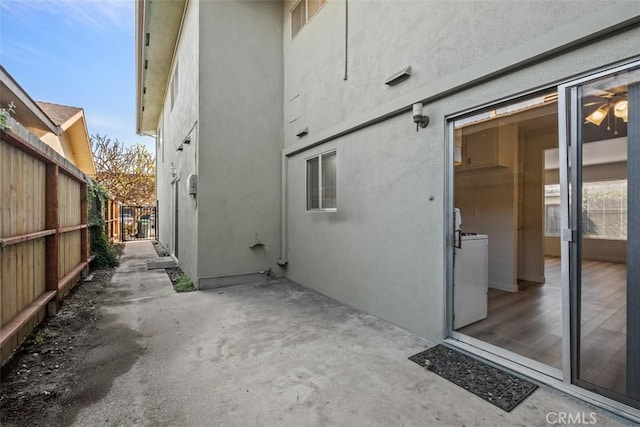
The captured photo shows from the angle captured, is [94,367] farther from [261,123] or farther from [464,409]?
[261,123]

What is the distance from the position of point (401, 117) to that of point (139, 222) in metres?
15.7

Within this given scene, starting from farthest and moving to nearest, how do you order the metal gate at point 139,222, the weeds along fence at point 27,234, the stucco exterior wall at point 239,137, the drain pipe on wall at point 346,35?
the metal gate at point 139,222 < the stucco exterior wall at point 239,137 < the drain pipe on wall at point 346,35 < the weeds along fence at point 27,234

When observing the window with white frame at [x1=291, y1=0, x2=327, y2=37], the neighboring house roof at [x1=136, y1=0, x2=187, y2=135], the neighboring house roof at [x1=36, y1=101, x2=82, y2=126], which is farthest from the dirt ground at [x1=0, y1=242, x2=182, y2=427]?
the neighboring house roof at [x1=36, y1=101, x2=82, y2=126]

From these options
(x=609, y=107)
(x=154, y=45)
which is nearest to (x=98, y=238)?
(x=154, y=45)

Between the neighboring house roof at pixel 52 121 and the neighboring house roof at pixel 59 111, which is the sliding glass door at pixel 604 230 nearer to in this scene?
the neighboring house roof at pixel 52 121

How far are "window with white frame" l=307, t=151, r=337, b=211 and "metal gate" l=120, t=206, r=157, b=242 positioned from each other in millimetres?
12692

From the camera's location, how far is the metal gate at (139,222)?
15.3 metres

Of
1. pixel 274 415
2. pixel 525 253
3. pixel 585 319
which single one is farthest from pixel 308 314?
pixel 525 253

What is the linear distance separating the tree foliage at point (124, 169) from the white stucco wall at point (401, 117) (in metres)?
16.1

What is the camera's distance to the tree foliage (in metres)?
17.0

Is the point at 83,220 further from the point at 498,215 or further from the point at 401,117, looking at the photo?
the point at 498,215

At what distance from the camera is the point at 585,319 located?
2.25 meters

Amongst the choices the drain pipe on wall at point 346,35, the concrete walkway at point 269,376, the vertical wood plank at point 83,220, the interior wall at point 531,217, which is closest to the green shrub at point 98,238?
the vertical wood plank at point 83,220

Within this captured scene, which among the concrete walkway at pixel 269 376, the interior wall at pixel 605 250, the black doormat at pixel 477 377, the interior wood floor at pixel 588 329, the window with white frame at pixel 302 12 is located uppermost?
the window with white frame at pixel 302 12
